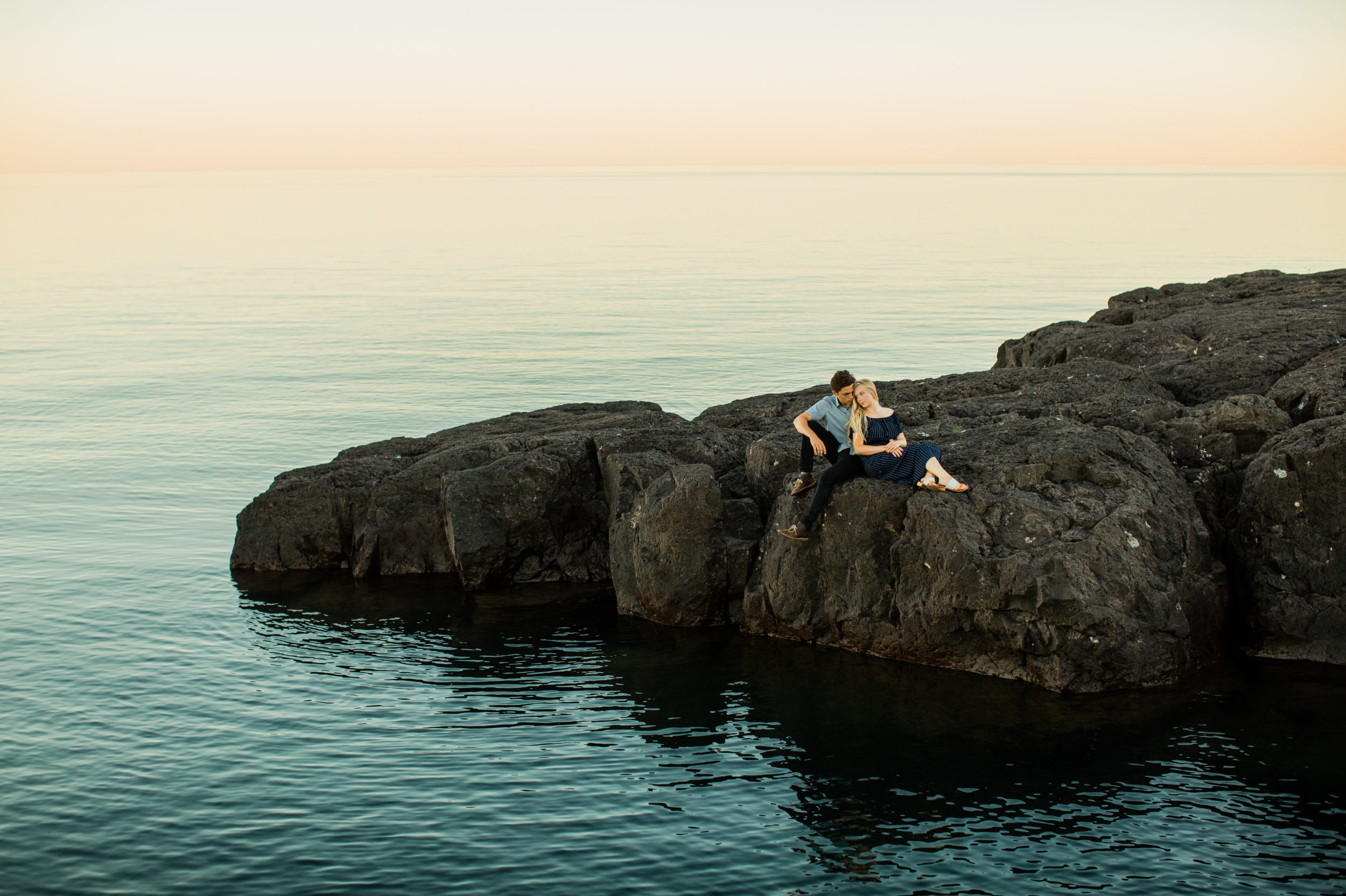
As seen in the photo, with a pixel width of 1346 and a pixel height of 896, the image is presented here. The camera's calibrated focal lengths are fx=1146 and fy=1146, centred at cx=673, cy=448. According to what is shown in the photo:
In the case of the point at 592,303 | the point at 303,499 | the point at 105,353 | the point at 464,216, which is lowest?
the point at 303,499

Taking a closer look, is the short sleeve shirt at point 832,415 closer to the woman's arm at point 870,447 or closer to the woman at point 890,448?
the woman at point 890,448

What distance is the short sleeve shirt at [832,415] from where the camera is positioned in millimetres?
18438

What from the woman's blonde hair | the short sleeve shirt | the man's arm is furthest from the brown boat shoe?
the woman's blonde hair

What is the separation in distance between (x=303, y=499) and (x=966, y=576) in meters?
13.6

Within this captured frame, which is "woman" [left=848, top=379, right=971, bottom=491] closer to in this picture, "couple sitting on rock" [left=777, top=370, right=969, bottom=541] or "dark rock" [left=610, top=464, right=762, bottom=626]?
"couple sitting on rock" [left=777, top=370, right=969, bottom=541]

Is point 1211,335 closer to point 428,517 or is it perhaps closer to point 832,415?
point 832,415

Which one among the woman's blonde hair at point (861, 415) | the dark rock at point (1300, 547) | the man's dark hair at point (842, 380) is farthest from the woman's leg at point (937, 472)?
Answer: the dark rock at point (1300, 547)

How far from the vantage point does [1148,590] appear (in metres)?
16.7

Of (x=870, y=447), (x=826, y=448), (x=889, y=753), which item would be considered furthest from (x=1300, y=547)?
(x=889, y=753)

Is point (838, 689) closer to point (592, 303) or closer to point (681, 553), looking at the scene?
point (681, 553)

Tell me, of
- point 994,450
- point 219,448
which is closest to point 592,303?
point 219,448

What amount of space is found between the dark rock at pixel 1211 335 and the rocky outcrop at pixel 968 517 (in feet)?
0.36

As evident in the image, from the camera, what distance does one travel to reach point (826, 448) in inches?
738

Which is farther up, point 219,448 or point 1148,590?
point 219,448
